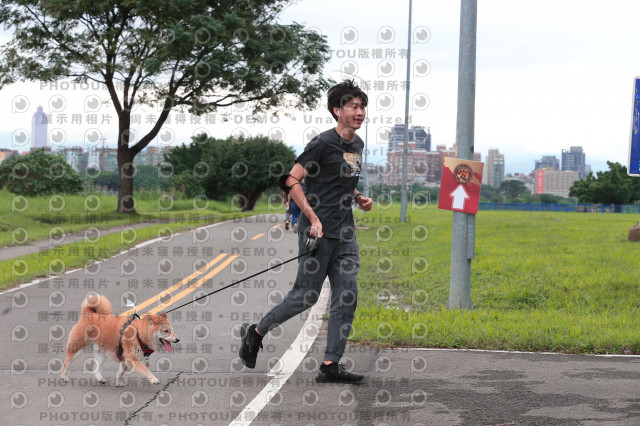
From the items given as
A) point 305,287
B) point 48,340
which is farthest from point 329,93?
point 48,340

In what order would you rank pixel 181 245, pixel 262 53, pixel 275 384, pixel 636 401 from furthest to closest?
pixel 262 53, pixel 181 245, pixel 275 384, pixel 636 401

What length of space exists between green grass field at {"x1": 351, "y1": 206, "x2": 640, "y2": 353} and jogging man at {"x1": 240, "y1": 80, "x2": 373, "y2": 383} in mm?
1555

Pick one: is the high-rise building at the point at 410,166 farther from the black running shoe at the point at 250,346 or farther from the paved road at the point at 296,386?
the black running shoe at the point at 250,346

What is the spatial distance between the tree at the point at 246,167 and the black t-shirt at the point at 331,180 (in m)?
55.7

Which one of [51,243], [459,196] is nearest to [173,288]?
[459,196]

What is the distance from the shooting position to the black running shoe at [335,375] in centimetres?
565

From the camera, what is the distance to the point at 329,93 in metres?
5.82

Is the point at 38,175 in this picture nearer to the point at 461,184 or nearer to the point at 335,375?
the point at 461,184

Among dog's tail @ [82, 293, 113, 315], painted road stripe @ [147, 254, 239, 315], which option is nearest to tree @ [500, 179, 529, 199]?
painted road stripe @ [147, 254, 239, 315]

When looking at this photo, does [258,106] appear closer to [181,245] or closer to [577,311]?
[181,245]

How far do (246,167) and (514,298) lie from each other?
170 feet

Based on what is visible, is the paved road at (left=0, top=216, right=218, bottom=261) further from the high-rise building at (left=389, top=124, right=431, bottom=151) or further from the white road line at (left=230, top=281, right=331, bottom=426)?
the high-rise building at (left=389, top=124, right=431, bottom=151)

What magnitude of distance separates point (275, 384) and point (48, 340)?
9.10 feet

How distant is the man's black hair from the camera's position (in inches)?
227
